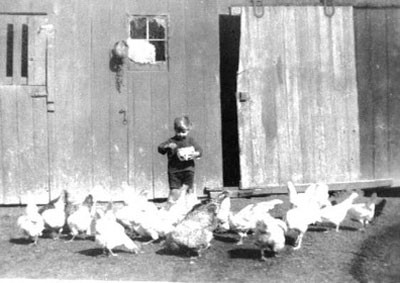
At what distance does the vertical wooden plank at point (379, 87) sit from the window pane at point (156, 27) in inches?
107

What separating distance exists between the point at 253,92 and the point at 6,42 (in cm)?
313

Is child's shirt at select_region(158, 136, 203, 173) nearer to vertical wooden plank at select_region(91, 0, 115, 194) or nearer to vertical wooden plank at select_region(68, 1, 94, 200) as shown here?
vertical wooden plank at select_region(91, 0, 115, 194)

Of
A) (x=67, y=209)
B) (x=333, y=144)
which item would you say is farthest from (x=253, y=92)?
(x=67, y=209)

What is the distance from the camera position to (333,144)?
8844mm

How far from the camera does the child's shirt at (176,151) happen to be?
25.2 ft

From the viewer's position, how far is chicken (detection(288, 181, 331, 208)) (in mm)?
6917

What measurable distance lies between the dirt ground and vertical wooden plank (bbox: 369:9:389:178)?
1846mm

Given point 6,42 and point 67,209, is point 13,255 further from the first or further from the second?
point 6,42

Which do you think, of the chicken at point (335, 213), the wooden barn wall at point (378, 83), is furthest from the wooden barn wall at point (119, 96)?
the chicken at point (335, 213)

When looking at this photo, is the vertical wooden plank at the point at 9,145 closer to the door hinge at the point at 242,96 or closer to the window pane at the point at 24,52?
the window pane at the point at 24,52

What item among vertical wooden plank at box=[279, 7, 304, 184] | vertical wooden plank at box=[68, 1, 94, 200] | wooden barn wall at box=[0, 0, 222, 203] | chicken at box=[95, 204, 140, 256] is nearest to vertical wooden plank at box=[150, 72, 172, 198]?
wooden barn wall at box=[0, 0, 222, 203]

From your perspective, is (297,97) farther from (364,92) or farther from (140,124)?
(140,124)

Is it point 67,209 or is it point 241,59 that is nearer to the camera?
point 67,209

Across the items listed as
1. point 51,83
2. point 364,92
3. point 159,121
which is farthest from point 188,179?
point 364,92
